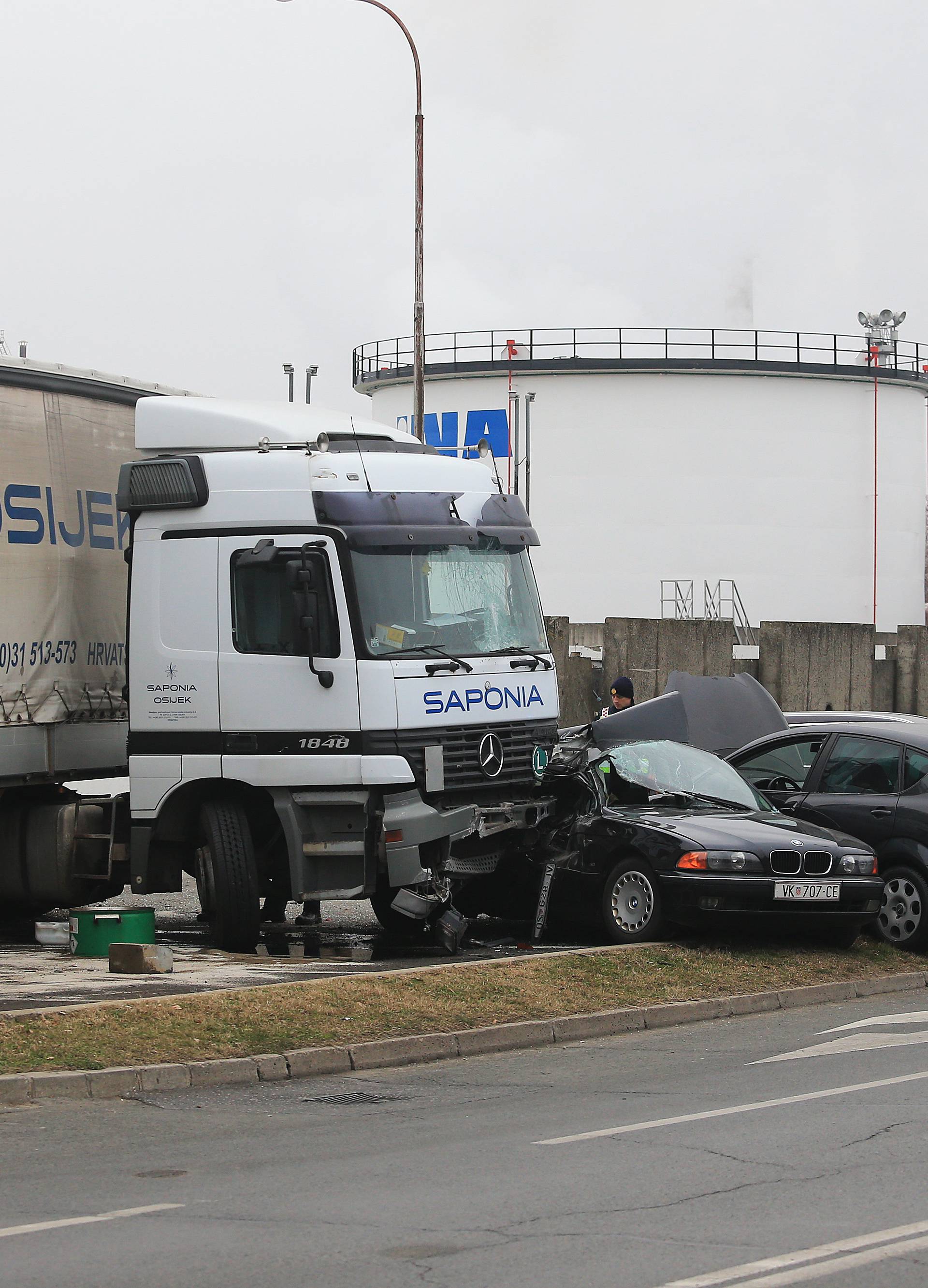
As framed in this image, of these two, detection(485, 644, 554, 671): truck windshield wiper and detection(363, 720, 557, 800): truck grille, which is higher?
detection(485, 644, 554, 671): truck windshield wiper

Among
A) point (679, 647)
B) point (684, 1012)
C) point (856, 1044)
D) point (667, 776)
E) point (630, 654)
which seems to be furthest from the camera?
point (679, 647)

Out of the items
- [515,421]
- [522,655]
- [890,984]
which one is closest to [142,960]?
[522,655]

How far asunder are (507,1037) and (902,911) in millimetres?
4613

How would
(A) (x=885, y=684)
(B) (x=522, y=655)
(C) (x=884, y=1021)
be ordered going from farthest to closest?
(A) (x=885, y=684) < (B) (x=522, y=655) < (C) (x=884, y=1021)

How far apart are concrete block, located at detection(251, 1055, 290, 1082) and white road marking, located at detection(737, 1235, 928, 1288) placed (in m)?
4.24

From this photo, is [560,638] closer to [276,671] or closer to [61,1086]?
[276,671]

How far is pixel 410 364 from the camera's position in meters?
43.9

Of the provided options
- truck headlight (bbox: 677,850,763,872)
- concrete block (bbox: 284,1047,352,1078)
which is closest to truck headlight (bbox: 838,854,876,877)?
truck headlight (bbox: 677,850,763,872)

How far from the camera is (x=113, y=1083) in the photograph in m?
8.67

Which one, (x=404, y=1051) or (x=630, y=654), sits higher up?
(x=630, y=654)

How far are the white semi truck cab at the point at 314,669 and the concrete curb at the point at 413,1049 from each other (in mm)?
2286

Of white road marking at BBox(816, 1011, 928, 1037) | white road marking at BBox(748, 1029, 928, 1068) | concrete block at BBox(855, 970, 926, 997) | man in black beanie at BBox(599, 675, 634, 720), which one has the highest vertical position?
man in black beanie at BBox(599, 675, 634, 720)

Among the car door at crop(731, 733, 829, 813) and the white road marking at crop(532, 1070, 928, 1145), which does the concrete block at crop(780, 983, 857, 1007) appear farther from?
the white road marking at crop(532, 1070, 928, 1145)

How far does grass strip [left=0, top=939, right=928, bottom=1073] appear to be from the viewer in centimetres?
913
